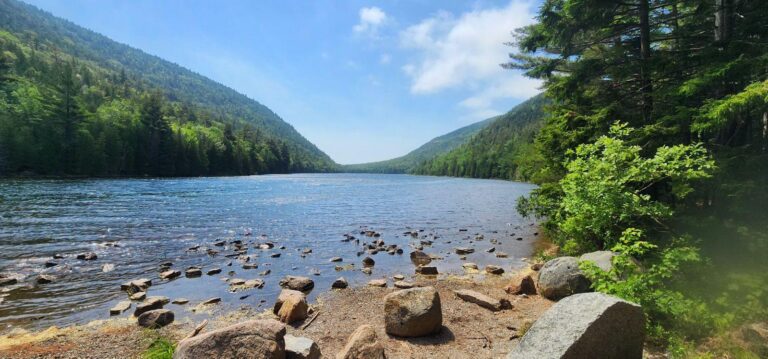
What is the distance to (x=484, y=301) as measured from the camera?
409 inches

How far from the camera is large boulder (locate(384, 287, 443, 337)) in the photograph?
8258mm

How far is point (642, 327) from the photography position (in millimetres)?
5938

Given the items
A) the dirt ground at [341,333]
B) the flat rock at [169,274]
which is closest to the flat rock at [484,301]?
the dirt ground at [341,333]

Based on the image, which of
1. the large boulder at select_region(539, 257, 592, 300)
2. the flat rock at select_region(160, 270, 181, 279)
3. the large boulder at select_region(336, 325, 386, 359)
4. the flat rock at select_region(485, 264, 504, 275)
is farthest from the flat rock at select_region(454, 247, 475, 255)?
the flat rock at select_region(160, 270, 181, 279)

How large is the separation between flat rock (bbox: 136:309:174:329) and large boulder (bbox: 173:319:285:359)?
14.8ft

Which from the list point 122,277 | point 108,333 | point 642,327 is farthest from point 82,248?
point 642,327

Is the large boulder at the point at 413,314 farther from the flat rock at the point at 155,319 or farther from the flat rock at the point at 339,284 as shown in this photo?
the flat rock at the point at 155,319

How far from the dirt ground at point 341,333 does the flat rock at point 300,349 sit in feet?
3.48

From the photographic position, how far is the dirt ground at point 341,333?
25.3 feet

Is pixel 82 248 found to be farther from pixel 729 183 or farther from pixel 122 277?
pixel 729 183

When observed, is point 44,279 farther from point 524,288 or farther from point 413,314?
point 524,288

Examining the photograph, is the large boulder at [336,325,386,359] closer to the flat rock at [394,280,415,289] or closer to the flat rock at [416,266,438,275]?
the flat rock at [394,280,415,289]

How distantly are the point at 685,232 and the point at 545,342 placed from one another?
22.6 feet

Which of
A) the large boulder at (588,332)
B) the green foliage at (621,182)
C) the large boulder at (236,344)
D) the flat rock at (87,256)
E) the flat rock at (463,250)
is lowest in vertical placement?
the flat rock at (463,250)
